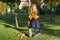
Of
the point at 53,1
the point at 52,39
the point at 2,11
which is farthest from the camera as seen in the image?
the point at 2,11

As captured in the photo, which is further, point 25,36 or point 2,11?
point 2,11

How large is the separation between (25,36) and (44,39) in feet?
3.26

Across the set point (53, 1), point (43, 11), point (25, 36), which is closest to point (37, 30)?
point (25, 36)

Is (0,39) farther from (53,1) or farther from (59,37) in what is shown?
(53,1)

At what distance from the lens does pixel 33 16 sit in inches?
421

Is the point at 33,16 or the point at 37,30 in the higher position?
the point at 33,16

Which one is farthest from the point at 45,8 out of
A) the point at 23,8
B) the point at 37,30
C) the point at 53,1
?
the point at 37,30

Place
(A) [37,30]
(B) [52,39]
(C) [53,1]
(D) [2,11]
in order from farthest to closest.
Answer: (D) [2,11] → (C) [53,1] → (A) [37,30] → (B) [52,39]

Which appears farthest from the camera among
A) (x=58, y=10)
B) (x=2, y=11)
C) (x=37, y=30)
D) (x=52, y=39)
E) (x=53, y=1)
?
(x=2, y=11)

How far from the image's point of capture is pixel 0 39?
10.3 metres

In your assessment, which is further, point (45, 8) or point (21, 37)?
point (45, 8)

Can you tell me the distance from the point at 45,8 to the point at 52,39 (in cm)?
2494

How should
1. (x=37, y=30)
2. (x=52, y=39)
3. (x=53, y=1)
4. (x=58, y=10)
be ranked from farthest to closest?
(x=58, y=10), (x=53, y=1), (x=37, y=30), (x=52, y=39)

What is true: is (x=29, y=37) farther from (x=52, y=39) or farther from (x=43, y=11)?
(x=43, y=11)
